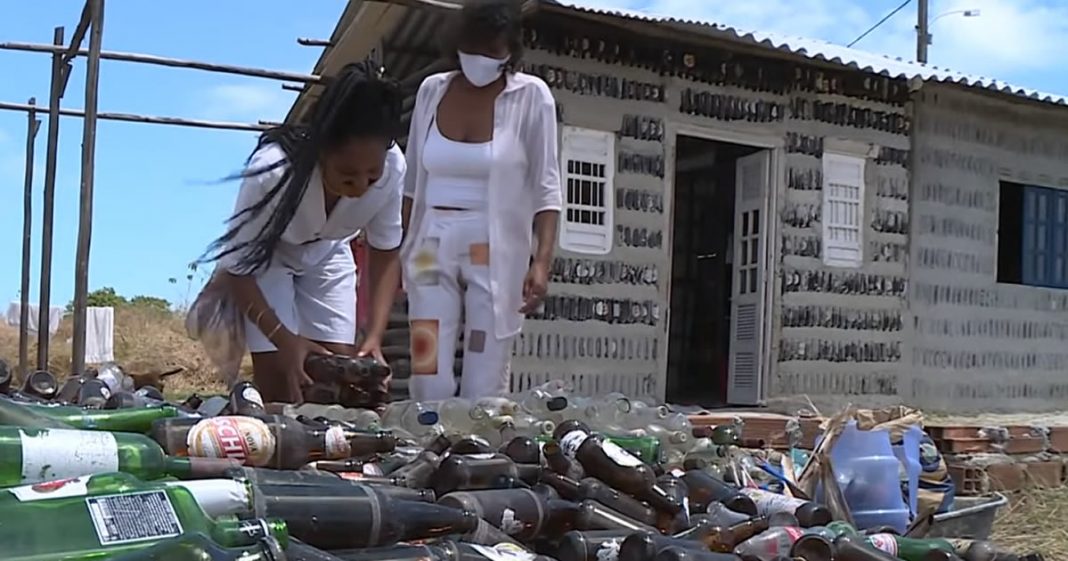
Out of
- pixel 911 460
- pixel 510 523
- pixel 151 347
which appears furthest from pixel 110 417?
pixel 151 347

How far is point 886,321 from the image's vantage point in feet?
30.8

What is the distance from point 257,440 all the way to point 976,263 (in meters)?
9.18

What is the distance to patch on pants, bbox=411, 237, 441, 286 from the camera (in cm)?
400

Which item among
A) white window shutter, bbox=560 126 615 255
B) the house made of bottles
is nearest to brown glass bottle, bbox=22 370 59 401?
the house made of bottles

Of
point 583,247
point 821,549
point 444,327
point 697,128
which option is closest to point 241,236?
point 444,327

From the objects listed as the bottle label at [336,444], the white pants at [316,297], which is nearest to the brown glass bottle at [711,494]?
the bottle label at [336,444]

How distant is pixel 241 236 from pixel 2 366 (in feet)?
3.00

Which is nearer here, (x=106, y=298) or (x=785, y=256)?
(x=785, y=256)

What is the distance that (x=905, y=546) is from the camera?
229cm

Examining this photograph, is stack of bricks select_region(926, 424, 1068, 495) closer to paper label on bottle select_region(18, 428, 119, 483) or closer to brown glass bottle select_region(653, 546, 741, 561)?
brown glass bottle select_region(653, 546, 741, 561)

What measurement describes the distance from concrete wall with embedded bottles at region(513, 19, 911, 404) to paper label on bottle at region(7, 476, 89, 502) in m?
6.04

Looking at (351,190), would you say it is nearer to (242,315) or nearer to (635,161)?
(242,315)

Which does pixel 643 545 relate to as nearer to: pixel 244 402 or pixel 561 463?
pixel 561 463

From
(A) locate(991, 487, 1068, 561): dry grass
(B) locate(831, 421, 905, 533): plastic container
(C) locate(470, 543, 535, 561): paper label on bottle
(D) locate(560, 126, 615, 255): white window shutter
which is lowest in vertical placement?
(A) locate(991, 487, 1068, 561): dry grass
